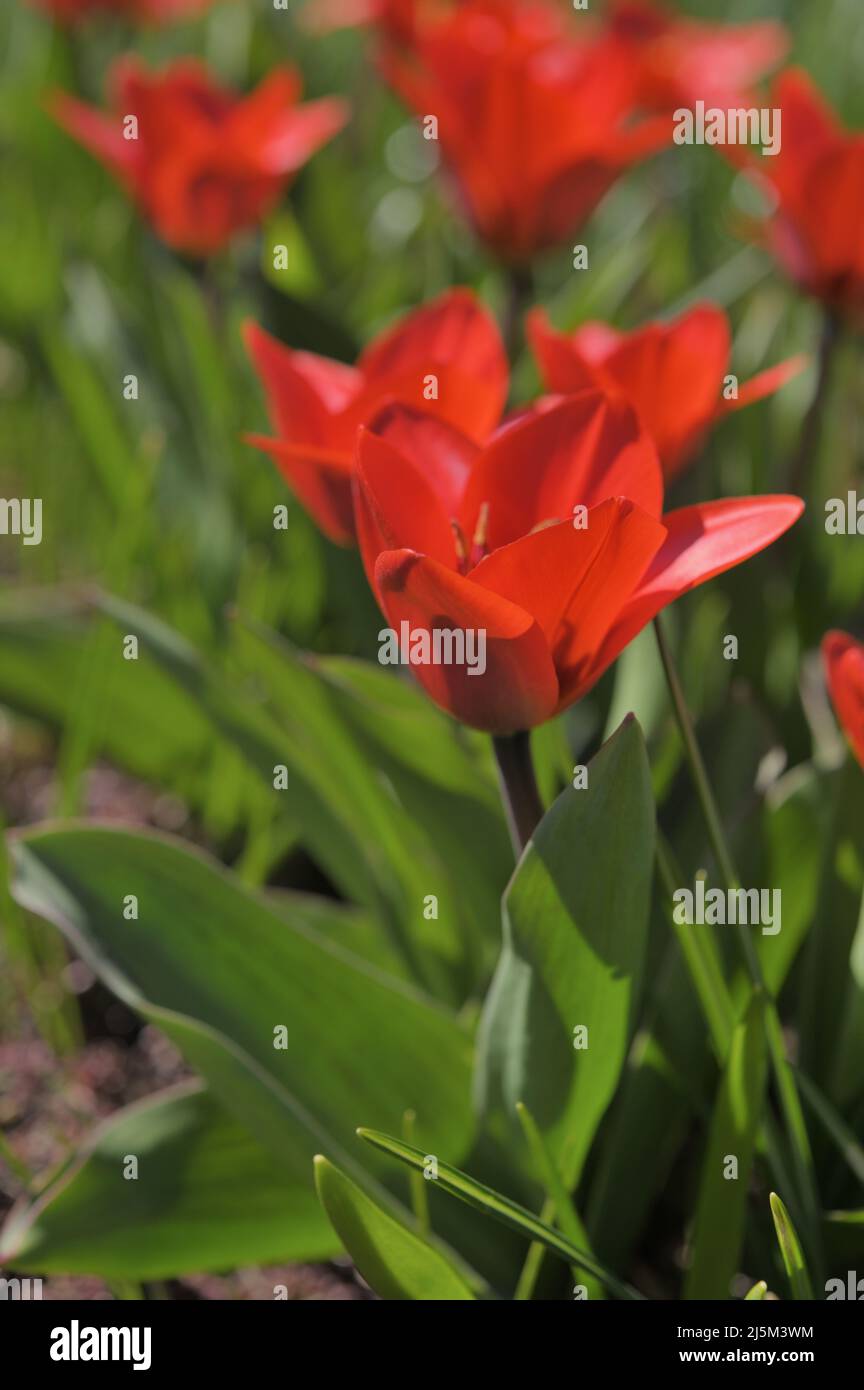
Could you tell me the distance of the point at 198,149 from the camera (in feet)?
4.00

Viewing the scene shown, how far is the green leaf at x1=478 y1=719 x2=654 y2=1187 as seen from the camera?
1.96ft

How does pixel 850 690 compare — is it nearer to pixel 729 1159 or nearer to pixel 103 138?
pixel 729 1159

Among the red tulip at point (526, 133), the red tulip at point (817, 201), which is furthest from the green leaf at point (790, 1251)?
the red tulip at point (526, 133)

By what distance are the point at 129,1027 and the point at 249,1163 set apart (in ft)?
1.24

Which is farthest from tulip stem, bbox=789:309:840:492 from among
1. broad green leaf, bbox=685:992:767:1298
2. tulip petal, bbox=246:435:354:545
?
broad green leaf, bbox=685:992:767:1298

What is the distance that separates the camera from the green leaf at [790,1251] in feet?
1.90

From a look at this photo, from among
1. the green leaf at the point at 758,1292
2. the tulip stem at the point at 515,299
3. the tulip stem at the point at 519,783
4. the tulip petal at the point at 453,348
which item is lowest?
the green leaf at the point at 758,1292

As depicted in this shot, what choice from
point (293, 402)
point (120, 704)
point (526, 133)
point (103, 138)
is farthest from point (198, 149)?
point (293, 402)

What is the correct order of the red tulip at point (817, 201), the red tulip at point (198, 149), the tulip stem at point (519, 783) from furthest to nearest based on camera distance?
1. the red tulip at point (198, 149)
2. the red tulip at point (817, 201)
3. the tulip stem at point (519, 783)

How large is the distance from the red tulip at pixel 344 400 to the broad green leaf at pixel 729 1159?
32cm

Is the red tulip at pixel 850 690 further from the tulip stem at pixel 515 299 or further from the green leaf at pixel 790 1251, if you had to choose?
the tulip stem at pixel 515 299

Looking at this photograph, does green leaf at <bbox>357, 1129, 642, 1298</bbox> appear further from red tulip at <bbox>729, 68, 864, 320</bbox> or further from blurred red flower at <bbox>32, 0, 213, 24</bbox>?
blurred red flower at <bbox>32, 0, 213, 24</bbox>

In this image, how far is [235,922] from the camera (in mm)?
763
